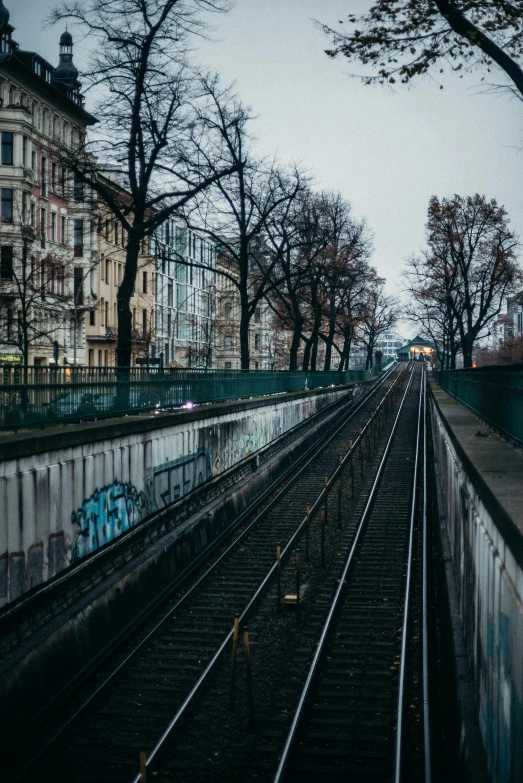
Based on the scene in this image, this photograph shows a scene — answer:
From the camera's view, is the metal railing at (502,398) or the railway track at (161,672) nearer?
the railway track at (161,672)

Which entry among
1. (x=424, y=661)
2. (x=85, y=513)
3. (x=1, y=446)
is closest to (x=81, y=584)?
(x=85, y=513)

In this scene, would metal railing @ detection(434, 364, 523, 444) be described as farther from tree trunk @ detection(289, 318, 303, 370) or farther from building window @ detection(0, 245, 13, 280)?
tree trunk @ detection(289, 318, 303, 370)

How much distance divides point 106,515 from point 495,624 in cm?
1022

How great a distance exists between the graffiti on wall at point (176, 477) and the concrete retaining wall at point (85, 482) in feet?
0.07

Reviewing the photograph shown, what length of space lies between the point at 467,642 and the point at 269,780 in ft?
9.63

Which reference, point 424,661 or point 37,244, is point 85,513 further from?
point 37,244

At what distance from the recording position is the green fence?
1427 centimetres

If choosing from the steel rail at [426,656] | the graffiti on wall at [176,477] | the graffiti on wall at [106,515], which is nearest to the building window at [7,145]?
the graffiti on wall at [176,477]

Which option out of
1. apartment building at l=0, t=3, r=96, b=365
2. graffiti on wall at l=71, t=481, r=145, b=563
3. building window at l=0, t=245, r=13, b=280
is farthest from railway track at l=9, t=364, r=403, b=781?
apartment building at l=0, t=3, r=96, b=365

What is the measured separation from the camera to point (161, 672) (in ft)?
45.3

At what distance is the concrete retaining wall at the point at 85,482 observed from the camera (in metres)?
12.9

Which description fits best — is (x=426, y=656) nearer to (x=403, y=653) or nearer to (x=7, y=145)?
(x=403, y=653)

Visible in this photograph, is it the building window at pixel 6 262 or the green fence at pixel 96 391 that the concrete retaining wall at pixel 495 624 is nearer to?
the green fence at pixel 96 391

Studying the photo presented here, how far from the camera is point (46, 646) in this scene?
41.1 ft
